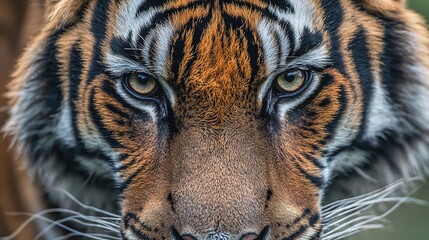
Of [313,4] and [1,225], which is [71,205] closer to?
[1,225]

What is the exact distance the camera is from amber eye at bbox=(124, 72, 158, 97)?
2.46 m

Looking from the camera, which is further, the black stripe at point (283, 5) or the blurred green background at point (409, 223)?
the blurred green background at point (409, 223)

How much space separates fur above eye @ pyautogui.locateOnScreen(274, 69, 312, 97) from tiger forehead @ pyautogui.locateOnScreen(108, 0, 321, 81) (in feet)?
0.20

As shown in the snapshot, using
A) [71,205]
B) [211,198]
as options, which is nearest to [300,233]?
[211,198]

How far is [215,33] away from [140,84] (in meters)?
0.25

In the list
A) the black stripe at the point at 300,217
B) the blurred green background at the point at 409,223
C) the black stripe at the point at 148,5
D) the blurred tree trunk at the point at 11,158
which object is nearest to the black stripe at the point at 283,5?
the black stripe at the point at 148,5

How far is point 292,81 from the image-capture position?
246 centimetres

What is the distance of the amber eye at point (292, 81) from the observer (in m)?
2.44

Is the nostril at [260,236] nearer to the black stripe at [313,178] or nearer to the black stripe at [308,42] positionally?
the black stripe at [313,178]

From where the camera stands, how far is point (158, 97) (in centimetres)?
247

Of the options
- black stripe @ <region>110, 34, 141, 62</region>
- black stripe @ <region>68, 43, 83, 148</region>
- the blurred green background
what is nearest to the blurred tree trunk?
black stripe @ <region>68, 43, 83, 148</region>

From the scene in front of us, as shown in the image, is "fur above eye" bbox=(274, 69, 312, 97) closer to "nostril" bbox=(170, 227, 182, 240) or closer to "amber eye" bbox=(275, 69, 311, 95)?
"amber eye" bbox=(275, 69, 311, 95)

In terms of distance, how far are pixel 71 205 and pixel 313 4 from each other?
3.18ft

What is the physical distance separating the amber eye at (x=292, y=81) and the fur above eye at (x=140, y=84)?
31 centimetres
